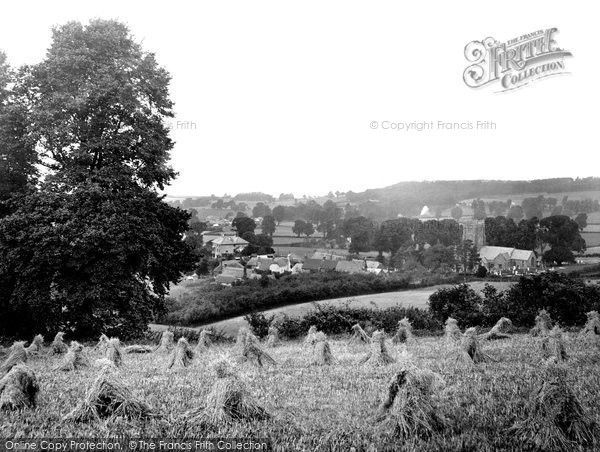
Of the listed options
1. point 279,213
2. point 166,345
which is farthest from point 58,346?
point 279,213

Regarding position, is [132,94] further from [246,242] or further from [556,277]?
[556,277]

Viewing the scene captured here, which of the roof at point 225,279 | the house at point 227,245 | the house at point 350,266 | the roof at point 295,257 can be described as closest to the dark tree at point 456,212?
the house at point 350,266

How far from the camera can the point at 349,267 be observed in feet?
117

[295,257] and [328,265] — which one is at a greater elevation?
[295,257]

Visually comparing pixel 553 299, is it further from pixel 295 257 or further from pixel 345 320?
pixel 295 257

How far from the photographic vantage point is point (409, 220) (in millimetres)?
38219

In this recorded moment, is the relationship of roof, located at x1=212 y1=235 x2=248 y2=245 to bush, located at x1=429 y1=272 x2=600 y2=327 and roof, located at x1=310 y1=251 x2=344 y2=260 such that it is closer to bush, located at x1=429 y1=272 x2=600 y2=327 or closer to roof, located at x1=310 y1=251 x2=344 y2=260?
roof, located at x1=310 y1=251 x2=344 y2=260

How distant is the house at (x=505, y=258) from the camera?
33.5 metres

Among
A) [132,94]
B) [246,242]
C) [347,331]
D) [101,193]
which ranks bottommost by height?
[347,331]

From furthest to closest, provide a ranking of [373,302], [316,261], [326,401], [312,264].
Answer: [316,261], [312,264], [373,302], [326,401]

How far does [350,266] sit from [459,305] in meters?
8.71

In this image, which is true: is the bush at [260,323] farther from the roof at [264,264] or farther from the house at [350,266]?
the house at [350,266]

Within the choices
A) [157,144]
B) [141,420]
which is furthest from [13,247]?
[141,420]

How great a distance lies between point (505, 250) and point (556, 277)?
5.82m
